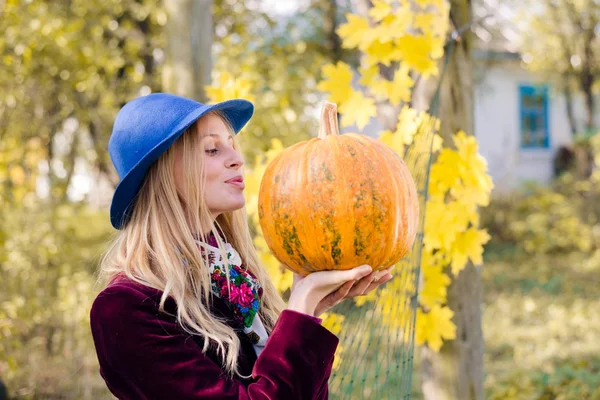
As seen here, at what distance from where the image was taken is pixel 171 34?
3.87 meters

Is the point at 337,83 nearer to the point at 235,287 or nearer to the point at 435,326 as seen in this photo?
the point at 435,326

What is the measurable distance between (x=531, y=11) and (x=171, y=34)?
413 inches

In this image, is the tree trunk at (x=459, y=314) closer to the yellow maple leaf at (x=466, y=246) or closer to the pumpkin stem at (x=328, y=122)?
the yellow maple leaf at (x=466, y=246)

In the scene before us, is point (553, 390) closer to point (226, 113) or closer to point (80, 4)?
point (226, 113)

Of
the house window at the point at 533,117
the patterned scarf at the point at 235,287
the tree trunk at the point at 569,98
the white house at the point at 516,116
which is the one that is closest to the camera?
the patterned scarf at the point at 235,287

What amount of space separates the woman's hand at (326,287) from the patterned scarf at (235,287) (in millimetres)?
113

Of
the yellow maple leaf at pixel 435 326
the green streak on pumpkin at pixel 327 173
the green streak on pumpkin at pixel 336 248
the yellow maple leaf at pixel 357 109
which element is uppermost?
the yellow maple leaf at pixel 357 109

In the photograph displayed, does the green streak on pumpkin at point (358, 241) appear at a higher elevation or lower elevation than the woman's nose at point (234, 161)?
lower

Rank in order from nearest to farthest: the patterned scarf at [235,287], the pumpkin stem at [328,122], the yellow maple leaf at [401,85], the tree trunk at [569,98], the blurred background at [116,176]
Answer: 1. the patterned scarf at [235,287]
2. the pumpkin stem at [328,122]
3. the yellow maple leaf at [401,85]
4. the blurred background at [116,176]
5. the tree trunk at [569,98]

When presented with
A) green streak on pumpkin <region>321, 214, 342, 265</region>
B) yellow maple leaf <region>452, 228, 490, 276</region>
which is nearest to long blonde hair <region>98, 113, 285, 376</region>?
green streak on pumpkin <region>321, 214, 342, 265</region>

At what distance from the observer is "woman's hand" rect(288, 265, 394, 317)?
1487mm

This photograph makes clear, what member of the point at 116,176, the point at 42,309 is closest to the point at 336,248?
the point at 42,309

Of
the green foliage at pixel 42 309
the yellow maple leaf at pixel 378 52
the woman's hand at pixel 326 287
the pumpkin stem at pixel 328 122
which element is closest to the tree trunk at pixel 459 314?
the yellow maple leaf at pixel 378 52

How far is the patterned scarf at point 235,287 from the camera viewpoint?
158 centimetres
